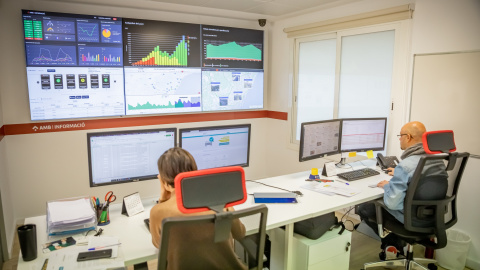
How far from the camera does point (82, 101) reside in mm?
3754

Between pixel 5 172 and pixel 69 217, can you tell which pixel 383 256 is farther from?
pixel 5 172

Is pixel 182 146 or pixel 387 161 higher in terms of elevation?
pixel 182 146

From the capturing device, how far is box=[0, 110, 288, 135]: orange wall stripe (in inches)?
142

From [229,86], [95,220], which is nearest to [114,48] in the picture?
[229,86]

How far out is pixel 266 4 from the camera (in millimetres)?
3982

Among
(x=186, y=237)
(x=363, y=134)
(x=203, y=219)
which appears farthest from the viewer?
(x=363, y=134)

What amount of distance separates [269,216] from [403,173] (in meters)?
0.99

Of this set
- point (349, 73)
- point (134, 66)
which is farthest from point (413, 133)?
point (134, 66)

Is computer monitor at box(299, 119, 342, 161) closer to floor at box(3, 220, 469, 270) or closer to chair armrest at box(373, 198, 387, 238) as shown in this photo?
chair armrest at box(373, 198, 387, 238)

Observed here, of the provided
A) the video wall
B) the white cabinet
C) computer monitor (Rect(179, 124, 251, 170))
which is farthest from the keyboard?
the video wall

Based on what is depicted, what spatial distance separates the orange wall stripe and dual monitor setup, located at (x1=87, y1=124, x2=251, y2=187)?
80.9 inches

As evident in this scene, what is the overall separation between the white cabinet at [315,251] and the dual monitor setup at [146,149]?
67 cm

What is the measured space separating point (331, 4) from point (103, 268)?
3.58 meters

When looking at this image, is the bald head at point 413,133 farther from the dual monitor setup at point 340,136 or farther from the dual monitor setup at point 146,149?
the dual monitor setup at point 146,149
